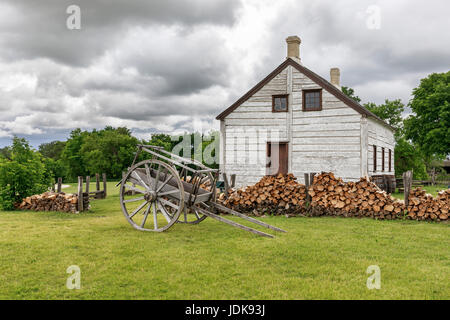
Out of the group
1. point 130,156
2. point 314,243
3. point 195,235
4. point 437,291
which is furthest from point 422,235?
point 130,156

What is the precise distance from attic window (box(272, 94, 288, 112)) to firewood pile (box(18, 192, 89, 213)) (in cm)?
887

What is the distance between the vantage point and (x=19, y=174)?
42.3 feet

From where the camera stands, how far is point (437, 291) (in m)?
4.29

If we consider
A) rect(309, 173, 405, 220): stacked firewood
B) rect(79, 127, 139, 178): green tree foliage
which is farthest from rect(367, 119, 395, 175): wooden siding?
rect(79, 127, 139, 178): green tree foliage

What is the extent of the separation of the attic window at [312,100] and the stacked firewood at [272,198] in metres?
4.45

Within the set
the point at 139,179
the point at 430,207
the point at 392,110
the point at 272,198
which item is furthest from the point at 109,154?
the point at 430,207

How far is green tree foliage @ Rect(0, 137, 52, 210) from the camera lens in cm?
1277

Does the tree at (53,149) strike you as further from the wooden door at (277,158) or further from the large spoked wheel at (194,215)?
the large spoked wheel at (194,215)

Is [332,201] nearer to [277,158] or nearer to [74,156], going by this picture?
[277,158]

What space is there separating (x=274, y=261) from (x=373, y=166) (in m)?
12.2

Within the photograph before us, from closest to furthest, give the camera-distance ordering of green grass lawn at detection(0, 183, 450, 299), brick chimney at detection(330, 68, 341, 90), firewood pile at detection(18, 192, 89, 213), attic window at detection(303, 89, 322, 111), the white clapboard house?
1. green grass lawn at detection(0, 183, 450, 299)
2. firewood pile at detection(18, 192, 89, 213)
3. the white clapboard house
4. attic window at detection(303, 89, 322, 111)
5. brick chimney at detection(330, 68, 341, 90)

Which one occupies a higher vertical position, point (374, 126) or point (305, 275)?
point (374, 126)

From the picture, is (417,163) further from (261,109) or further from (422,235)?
(422,235)

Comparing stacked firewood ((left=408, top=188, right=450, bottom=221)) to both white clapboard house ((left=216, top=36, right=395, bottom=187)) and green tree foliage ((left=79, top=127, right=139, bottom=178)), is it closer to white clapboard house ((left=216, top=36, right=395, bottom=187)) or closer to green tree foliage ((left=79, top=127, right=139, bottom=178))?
white clapboard house ((left=216, top=36, right=395, bottom=187))
